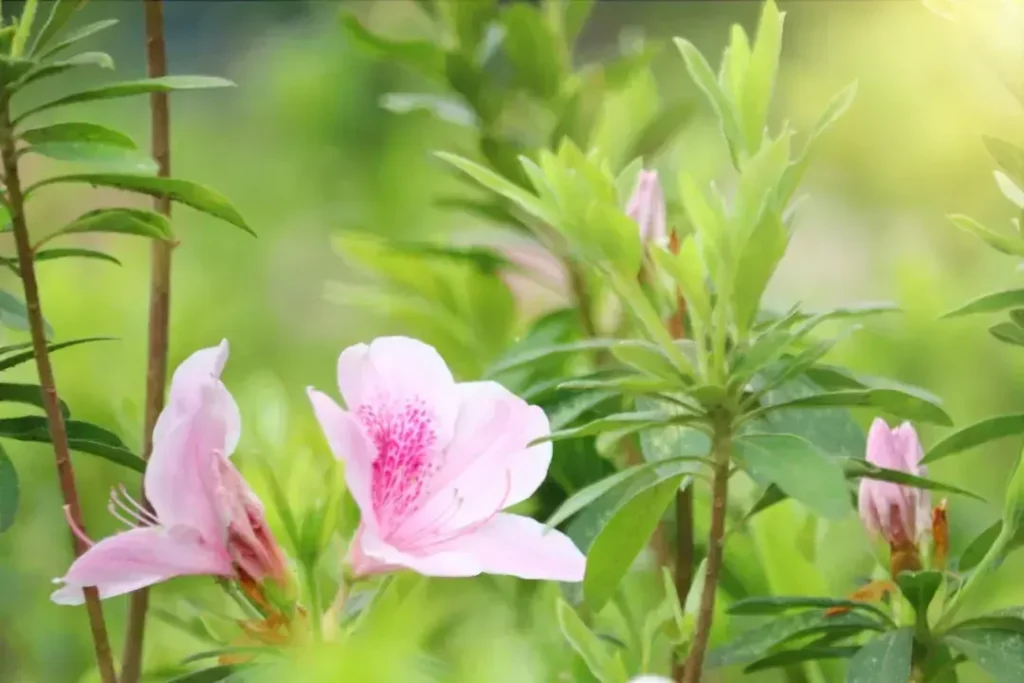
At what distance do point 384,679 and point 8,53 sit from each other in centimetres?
29

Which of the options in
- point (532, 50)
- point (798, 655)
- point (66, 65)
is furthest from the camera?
point (532, 50)

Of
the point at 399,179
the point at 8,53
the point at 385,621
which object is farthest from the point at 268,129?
the point at 385,621

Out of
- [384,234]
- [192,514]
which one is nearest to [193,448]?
[192,514]

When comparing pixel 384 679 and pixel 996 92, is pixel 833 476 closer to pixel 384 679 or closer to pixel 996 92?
pixel 384 679

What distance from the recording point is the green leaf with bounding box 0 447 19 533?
1.33 feet

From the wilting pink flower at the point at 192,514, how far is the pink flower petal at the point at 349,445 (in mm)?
40

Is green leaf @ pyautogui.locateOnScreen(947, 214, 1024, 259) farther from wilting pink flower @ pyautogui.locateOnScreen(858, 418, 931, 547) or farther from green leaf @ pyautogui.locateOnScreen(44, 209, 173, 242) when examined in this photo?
green leaf @ pyautogui.locateOnScreen(44, 209, 173, 242)

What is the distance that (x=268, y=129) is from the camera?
1.48 m

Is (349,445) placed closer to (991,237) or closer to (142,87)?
(142,87)

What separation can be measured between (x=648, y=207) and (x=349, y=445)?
0.21m

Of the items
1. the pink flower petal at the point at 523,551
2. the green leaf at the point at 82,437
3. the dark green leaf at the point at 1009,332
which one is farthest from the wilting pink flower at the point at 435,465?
the dark green leaf at the point at 1009,332

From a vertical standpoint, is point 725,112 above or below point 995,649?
above

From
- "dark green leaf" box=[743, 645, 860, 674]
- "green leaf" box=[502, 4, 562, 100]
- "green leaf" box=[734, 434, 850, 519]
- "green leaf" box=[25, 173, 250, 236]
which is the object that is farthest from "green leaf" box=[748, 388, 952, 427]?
"green leaf" box=[502, 4, 562, 100]

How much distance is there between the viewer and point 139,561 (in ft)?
1.27
